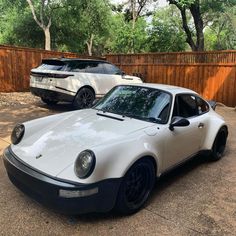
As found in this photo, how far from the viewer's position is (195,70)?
12.9m

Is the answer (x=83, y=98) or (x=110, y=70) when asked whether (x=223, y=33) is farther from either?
(x=83, y=98)

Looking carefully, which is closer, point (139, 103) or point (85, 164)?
point (85, 164)

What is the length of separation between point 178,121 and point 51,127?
1.67m

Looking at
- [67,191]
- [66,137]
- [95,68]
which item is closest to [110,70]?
[95,68]

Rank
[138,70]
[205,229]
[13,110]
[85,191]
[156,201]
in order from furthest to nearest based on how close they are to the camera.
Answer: [138,70]
[13,110]
[156,201]
[205,229]
[85,191]

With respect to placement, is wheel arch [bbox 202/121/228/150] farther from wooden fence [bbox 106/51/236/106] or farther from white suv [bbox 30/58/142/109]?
wooden fence [bbox 106/51/236/106]

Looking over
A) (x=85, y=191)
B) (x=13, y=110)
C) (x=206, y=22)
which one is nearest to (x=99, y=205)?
(x=85, y=191)

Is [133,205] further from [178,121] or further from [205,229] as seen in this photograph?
[178,121]

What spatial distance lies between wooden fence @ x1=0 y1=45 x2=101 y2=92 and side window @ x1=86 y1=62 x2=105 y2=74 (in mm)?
4222

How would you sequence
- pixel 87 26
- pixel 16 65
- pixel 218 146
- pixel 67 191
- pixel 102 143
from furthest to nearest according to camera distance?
pixel 87 26 → pixel 16 65 → pixel 218 146 → pixel 102 143 → pixel 67 191

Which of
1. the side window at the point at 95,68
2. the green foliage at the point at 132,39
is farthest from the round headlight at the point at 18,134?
the green foliage at the point at 132,39

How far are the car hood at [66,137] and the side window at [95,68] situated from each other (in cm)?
549

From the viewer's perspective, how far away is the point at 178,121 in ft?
13.7

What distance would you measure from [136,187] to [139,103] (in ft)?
4.46
